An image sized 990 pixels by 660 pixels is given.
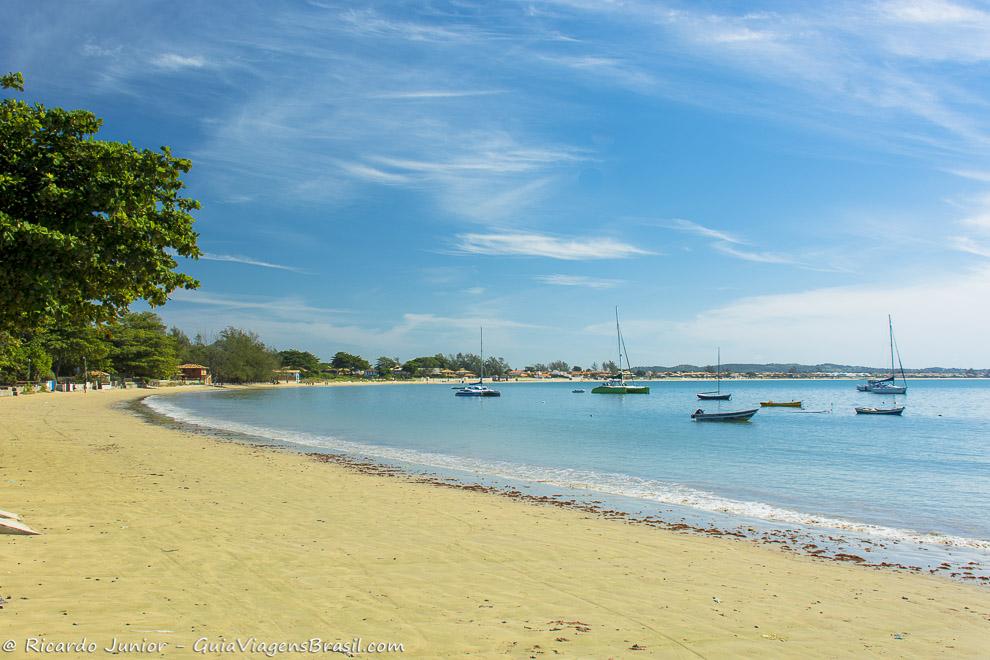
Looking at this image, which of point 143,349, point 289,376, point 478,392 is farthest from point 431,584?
point 289,376

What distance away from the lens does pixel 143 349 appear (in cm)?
10812

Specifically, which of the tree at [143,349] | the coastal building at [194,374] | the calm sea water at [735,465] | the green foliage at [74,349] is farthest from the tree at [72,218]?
the coastal building at [194,374]

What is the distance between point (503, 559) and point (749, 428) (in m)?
43.8

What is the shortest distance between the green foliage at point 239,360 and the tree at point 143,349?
3339cm

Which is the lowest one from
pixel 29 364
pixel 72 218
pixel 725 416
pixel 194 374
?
pixel 725 416

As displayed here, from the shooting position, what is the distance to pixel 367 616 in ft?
21.1

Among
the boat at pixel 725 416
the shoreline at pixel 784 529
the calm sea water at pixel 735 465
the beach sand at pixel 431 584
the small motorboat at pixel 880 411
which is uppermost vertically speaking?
the beach sand at pixel 431 584

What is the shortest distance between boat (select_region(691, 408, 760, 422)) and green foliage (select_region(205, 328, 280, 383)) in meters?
126

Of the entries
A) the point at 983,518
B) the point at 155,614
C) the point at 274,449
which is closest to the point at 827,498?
the point at 983,518

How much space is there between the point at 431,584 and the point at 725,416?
4934 centimetres

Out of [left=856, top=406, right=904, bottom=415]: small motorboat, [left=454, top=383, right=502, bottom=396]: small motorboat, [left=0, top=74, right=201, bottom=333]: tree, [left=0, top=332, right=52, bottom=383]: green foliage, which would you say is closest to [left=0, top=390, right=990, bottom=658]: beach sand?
[left=0, top=74, right=201, bottom=333]: tree

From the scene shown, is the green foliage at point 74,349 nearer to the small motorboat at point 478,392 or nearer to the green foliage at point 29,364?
the green foliage at point 29,364

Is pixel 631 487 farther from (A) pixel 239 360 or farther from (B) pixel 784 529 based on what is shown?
(A) pixel 239 360

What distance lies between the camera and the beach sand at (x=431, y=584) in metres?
6.02
